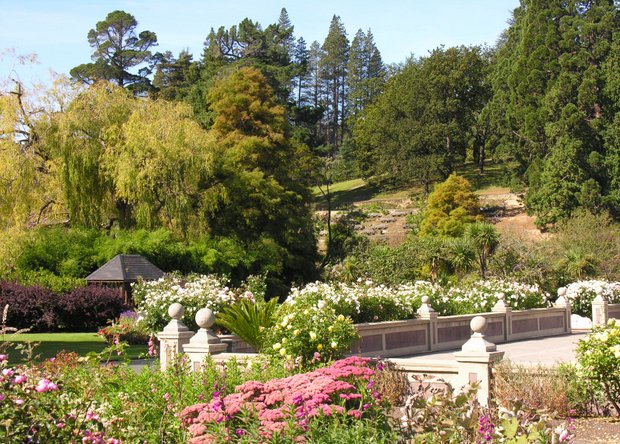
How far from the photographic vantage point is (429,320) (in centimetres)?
2036

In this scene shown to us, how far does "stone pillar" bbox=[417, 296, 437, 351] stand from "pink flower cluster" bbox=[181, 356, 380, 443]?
467 inches

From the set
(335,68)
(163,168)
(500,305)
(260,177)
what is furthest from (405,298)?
(335,68)

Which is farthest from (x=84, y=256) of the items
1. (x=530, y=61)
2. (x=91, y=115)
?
(x=530, y=61)

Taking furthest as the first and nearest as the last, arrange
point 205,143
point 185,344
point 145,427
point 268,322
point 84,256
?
1. point 205,143
2. point 84,256
3. point 268,322
4. point 185,344
5. point 145,427

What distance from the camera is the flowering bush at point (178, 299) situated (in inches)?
787

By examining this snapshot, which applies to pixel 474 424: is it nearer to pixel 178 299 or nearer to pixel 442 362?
pixel 442 362

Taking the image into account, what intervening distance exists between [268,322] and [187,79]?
61.7 m

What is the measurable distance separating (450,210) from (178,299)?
3644 cm

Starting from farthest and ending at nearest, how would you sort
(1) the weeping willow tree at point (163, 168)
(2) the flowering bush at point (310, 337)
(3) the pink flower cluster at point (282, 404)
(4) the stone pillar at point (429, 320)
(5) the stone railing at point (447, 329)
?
1. (1) the weeping willow tree at point (163, 168)
2. (4) the stone pillar at point (429, 320)
3. (5) the stone railing at point (447, 329)
4. (2) the flowering bush at point (310, 337)
5. (3) the pink flower cluster at point (282, 404)

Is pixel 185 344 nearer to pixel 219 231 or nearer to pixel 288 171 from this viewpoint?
pixel 219 231

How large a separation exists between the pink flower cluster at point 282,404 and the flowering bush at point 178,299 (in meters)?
11.3

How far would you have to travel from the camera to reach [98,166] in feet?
114

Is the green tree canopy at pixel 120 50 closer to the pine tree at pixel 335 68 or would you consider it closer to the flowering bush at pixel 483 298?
the pine tree at pixel 335 68

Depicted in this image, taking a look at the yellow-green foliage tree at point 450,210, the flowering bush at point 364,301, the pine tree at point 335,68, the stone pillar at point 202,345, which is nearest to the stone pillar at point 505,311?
the flowering bush at point 364,301
